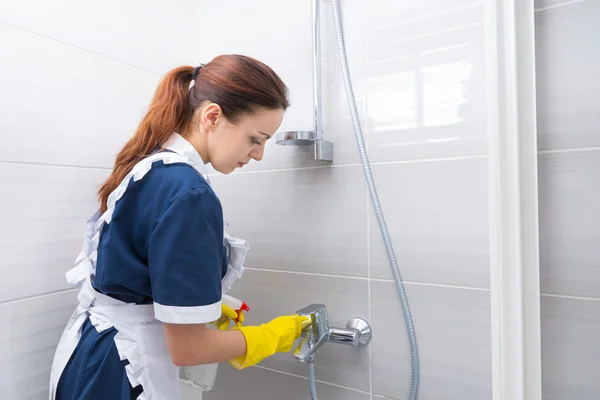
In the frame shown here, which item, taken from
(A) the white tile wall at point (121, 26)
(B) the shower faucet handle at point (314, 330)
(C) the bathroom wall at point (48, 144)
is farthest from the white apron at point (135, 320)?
(A) the white tile wall at point (121, 26)

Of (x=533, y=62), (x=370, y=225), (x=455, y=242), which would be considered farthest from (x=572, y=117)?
(x=370, y=225)

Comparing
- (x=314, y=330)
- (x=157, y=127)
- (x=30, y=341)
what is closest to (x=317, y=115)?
(x=157, y=127)

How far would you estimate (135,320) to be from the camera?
0.86 m

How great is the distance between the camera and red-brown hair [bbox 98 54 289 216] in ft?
2.88

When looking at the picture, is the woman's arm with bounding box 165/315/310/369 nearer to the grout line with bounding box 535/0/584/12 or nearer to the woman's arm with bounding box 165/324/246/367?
the woman's arm with bounding box 165/324/246/367

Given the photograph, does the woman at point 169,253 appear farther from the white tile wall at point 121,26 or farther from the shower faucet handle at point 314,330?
the white tile wall at point 121,26

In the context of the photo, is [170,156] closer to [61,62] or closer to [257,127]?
[257,127]

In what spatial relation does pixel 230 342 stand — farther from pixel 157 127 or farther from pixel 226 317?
pixel 157 127

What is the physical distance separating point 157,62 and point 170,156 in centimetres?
58

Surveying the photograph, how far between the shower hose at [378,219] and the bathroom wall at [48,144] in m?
0.60

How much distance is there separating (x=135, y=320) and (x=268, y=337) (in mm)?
278

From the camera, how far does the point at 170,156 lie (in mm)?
828

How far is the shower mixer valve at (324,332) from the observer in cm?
98

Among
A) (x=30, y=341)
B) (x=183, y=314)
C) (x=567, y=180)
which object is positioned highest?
(x=567, y=180)
